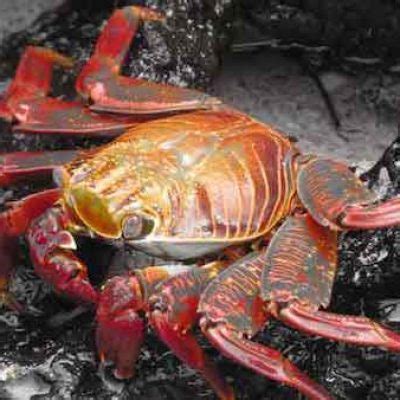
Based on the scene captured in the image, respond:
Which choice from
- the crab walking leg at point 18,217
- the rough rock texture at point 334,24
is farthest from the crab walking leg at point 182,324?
the rough rock texture at point 334,24

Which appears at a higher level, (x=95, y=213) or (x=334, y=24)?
(x=334, y=24)

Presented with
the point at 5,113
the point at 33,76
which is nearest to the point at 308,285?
the point at 5,113

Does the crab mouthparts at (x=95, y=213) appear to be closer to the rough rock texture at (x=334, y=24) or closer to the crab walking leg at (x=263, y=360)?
the crab walking leg at (x=263, y=360)

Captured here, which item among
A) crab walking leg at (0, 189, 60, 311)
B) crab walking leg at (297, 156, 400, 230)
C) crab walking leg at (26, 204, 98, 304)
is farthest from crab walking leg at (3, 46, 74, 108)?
crab walking leg at (297, 156, 400, 230)

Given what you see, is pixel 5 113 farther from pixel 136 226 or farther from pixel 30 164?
pixel 136 226

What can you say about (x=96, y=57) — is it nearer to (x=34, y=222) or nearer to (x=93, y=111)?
(x=93, y=111)

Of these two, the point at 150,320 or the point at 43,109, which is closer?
the point at 150,320

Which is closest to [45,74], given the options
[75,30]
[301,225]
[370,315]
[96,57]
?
[96,57]
